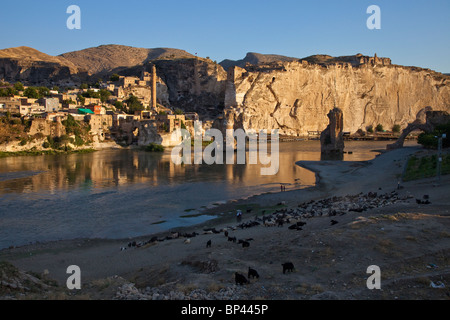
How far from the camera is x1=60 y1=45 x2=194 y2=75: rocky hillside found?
150375 mm

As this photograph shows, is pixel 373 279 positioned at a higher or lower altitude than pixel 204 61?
lower

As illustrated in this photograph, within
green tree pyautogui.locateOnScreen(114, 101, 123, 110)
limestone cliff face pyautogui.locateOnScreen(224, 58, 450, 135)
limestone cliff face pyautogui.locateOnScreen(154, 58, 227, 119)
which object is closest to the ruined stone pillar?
limestone cliff face pyautogui.locateOnScreen(224, 58, 450, 135)

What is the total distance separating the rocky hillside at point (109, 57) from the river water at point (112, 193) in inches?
4905

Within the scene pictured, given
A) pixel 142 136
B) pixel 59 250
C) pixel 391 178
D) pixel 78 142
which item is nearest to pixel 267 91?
pixel 142 136

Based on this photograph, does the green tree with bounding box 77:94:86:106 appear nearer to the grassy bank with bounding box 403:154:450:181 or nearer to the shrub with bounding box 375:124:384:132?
the grassy bank with bounding box 403:154:450:181

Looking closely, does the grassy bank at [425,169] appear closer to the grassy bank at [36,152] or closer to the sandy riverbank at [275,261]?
the sandy riverbank at [275,261]

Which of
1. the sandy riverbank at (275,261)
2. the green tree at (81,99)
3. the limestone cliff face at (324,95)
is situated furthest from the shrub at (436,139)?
the green tree at (81,99)

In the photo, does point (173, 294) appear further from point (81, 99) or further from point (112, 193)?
point (81, 99)

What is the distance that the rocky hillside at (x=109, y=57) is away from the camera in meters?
150

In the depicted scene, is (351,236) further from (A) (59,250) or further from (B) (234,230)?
(A) (59,250)

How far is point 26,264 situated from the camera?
364 inches

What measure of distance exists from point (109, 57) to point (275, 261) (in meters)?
166

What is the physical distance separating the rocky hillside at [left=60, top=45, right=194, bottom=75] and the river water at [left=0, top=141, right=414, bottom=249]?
4905 inches
